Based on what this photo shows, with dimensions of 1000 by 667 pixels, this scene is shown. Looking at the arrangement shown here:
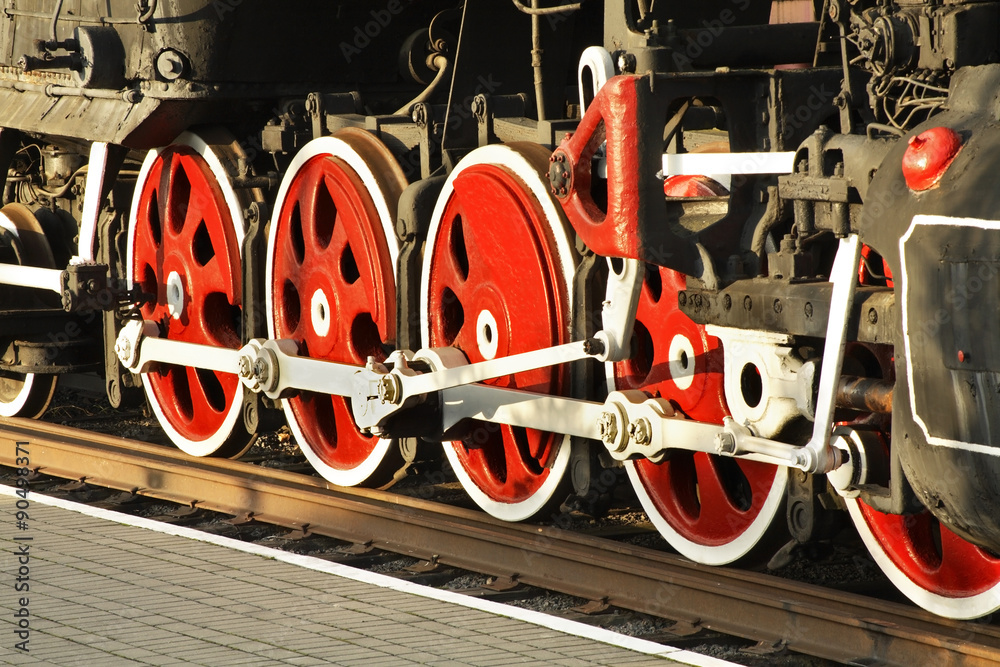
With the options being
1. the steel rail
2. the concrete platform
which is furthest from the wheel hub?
the concrete platform

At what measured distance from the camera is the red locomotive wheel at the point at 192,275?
6.86 m

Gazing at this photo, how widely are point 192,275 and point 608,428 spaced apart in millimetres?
2849

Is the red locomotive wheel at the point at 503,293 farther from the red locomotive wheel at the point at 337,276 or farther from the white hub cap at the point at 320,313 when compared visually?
the white hub cap at the point at 320,313

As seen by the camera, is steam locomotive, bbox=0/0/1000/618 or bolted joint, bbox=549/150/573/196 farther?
bolted joint, bbox=549/150/573/196

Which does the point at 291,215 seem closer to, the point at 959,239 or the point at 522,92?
the point at 522,92

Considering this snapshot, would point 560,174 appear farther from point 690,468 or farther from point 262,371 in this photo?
point 262,371

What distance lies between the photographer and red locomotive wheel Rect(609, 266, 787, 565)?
4820 millimetres

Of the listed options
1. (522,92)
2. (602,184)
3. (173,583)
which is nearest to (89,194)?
(522,92)

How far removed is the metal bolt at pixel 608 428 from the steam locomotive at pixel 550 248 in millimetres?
11

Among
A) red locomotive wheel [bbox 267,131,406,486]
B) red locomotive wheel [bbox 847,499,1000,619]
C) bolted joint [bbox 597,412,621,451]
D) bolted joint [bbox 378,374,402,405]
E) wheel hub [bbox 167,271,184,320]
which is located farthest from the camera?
wheel hub [bbox 167,271,184,320]

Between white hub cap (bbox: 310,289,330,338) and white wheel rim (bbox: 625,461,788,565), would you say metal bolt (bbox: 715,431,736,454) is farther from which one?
white hub cap (bbox: 310,289,330,338)

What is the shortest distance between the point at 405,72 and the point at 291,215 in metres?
0.92

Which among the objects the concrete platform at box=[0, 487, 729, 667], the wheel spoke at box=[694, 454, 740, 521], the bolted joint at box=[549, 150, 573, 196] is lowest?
the concrete platform at box=[0, 487, 729, 667]

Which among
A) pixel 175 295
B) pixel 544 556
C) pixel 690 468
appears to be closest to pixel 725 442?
pixel 690 468
